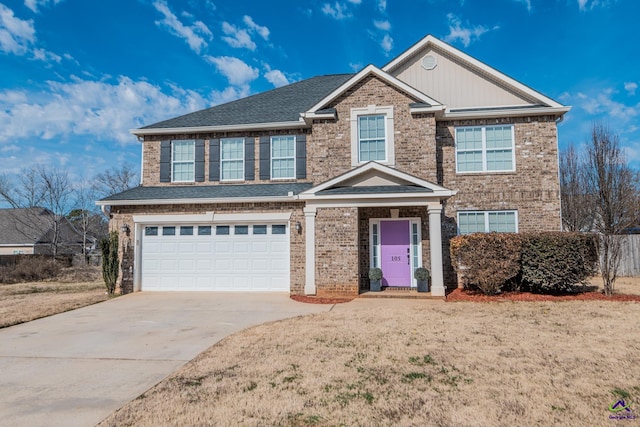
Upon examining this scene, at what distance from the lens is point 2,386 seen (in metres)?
4.77

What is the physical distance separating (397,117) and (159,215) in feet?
28.0

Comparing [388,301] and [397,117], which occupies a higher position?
[397,117]

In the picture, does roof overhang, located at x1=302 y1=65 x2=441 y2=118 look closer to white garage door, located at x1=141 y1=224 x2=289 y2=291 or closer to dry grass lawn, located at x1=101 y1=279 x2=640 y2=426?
white garage door, located at x1=141 y1=224 x2=289 y2=291

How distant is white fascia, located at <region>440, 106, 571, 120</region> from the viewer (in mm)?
12711

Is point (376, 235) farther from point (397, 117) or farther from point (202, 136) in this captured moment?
point (202, 136)

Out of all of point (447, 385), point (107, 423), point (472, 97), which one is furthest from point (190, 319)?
point (472, 97)

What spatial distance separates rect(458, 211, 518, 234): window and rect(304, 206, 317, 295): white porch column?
5097 mm

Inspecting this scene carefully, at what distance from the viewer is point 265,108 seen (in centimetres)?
1532

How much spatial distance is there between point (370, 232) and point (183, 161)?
7.58 metres

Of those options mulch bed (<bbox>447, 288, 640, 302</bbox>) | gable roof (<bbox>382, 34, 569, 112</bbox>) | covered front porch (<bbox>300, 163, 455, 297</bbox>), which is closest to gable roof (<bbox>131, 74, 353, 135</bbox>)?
gable roof (<bbox>382, 34, 569, 112</bbox>)

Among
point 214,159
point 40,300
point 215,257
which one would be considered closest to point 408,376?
point 215,257

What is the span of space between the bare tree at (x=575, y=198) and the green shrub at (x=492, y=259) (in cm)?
1632

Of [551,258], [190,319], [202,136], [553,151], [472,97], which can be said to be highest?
[472,97]

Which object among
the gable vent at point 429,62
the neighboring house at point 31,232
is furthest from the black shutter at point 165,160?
the neighboring house at point 31,232
